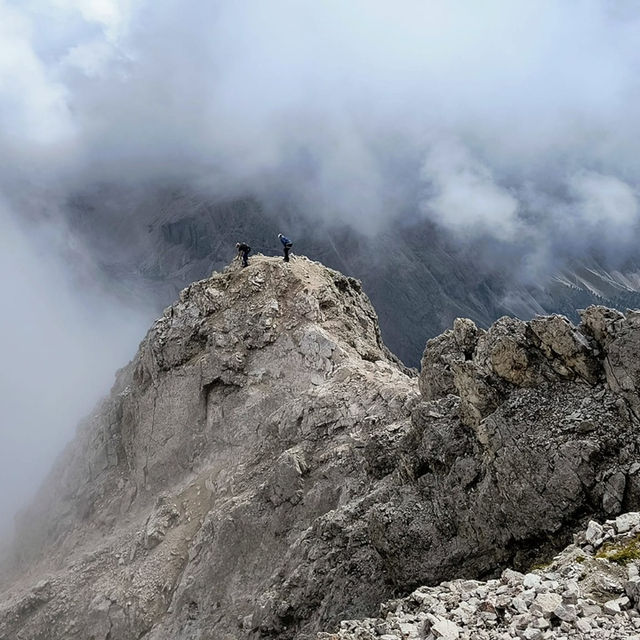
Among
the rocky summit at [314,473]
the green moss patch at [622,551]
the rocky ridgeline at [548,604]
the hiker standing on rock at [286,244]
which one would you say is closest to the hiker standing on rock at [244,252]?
the rocky summit at [314,473]

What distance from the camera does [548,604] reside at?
19.3 metres

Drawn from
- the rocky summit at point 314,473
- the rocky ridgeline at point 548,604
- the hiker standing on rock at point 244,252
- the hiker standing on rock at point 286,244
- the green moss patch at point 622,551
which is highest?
the hiker standing on rock at point 286,244

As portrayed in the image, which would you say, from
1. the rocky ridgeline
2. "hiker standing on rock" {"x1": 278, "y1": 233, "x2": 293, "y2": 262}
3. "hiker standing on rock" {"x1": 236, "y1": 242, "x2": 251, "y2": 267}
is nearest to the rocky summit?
the rocky ridgeline

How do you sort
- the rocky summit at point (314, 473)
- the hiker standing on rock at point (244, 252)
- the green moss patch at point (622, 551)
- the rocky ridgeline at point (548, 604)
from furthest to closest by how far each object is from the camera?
the hiker standing on rock at point (244, 252) < the rocky summit at point (314, 473) < the green moss patch at point (622, 551) < the rocky ridgeline at point (548, 604)

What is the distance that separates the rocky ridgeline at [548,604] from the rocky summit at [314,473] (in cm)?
17

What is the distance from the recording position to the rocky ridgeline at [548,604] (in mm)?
18172

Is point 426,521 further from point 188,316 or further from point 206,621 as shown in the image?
point 188,316

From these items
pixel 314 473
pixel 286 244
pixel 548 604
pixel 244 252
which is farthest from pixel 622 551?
pixel 244 252

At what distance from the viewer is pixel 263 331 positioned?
2576 inches

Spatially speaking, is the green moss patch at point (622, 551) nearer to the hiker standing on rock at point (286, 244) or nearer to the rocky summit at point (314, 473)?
the rocky summit at point (314, 473)

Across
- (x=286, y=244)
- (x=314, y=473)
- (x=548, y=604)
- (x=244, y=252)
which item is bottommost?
(x=548, y=604)

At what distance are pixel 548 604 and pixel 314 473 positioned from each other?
29.8 m

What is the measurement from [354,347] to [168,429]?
21904 mm

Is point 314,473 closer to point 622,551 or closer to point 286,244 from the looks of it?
point 622,551
